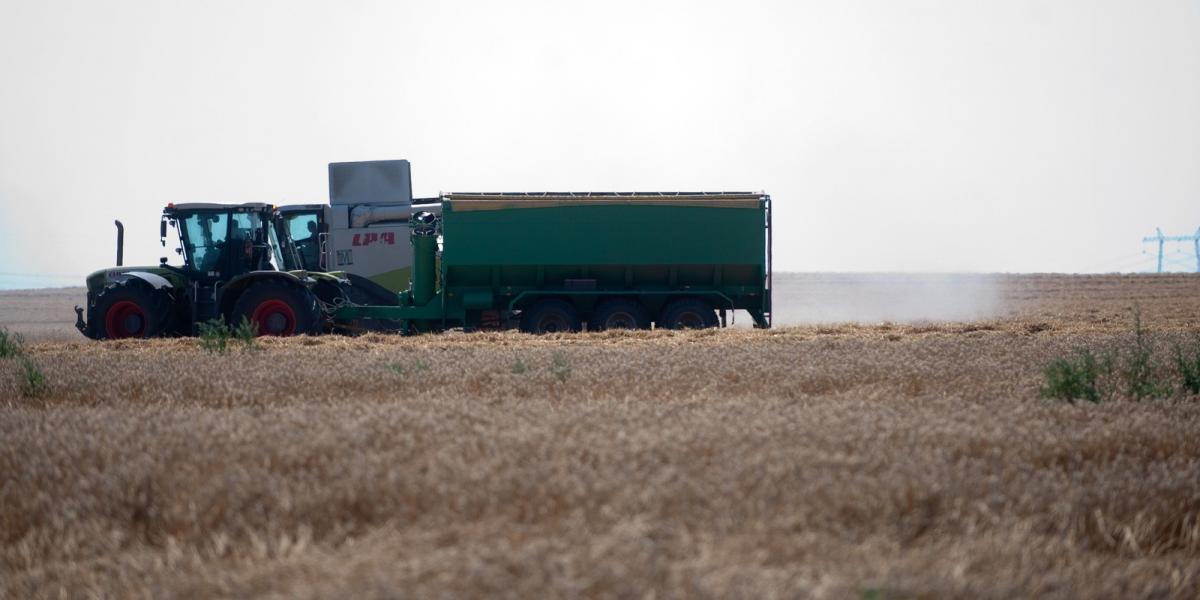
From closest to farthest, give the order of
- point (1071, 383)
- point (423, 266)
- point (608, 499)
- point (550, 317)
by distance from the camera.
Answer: point (608, 499)
point (1071, 383)
point (550, 317)
point (423, 266)

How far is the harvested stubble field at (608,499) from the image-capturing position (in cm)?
377

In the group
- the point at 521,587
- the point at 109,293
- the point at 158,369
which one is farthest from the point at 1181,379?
the point at 109,293

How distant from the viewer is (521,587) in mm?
3508

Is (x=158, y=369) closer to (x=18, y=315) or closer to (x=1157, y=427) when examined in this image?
(x=1157, y=427)

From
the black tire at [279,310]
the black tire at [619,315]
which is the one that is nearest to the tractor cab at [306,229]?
the black tire at [279,310]

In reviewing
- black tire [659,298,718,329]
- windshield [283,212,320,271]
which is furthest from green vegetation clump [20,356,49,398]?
windshield [283,212,320,271]

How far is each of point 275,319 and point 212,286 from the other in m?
1.85

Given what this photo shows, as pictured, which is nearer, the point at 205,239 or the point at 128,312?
the point at 128,312

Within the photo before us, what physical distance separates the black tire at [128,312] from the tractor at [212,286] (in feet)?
0.06

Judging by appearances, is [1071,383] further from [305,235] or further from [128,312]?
[305,235]

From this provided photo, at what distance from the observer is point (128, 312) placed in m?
19.8

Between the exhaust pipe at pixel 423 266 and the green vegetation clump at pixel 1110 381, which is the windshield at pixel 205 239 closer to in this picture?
the exhaust pipe at pixel 423 266

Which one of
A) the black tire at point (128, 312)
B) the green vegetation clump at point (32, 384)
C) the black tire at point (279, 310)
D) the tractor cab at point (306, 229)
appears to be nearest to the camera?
the green vegetation clump at point (32, 384)

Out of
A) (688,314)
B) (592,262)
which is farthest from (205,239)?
(688,314)
